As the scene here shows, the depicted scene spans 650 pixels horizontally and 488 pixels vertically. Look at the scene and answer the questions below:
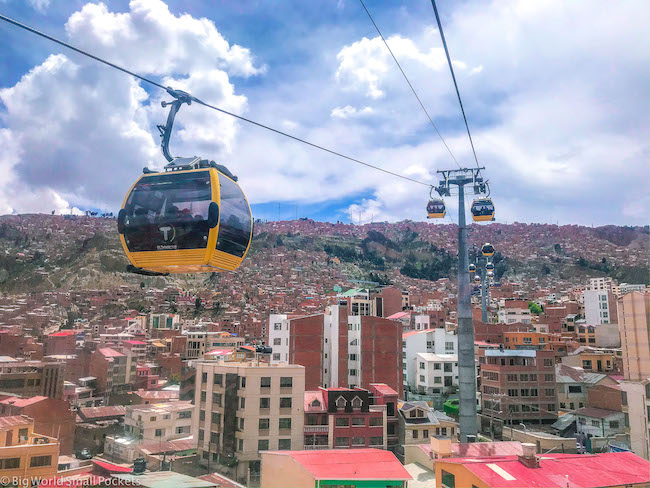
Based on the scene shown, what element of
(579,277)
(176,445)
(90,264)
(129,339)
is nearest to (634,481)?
(176,445)

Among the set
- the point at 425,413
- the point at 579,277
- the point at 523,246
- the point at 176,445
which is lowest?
the point at 176,445

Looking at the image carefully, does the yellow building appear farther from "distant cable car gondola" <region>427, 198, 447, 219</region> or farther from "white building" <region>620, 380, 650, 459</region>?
"white building" <region>620, 380, 650, 459</region>

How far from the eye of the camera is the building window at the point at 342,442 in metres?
15.9

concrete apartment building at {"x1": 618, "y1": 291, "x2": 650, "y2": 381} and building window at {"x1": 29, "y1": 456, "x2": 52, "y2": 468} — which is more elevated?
concrete apartment building at {"x1": 618, "y1": 291, "x2": 650, "y2": 381}

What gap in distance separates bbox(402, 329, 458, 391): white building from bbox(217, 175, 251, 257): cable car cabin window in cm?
2313

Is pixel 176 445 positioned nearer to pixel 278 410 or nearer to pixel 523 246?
pixel 278 410

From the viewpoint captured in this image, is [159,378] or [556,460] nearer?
[556,460]

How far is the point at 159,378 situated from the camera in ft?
93.6

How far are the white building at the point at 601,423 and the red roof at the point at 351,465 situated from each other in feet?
33.6

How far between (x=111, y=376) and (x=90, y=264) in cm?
5983

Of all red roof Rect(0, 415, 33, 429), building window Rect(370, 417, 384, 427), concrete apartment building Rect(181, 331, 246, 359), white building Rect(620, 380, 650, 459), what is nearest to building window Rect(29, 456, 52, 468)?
red roof Rect(0, 415, 33, 429)

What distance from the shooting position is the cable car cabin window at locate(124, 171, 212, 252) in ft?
14.2

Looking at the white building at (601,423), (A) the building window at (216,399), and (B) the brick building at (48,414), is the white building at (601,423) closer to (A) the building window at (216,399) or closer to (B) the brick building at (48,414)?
(A) the building window at (216,399)

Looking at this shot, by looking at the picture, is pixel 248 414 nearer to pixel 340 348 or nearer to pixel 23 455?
pixel 23 455
